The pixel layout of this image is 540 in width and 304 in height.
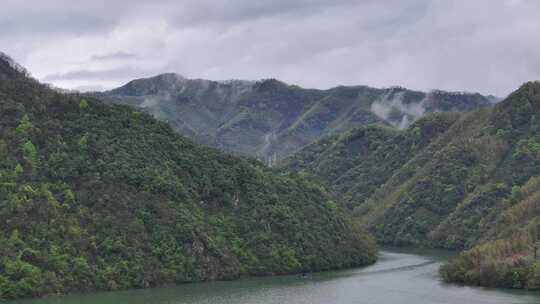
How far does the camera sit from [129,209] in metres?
149

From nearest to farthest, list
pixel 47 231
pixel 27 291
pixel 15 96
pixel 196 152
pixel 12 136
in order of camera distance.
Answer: pixel 27 291
pixel 47 231
pixel 12 136
pixel 15 96
pixel 196 152

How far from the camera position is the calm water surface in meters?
127

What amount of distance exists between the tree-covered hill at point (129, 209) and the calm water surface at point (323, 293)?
469 cm

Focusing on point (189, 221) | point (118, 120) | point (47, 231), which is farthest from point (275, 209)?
point (47, 231)

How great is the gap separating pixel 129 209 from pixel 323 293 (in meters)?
35.8

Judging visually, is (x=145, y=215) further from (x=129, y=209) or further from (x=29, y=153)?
(x=29, y=153)

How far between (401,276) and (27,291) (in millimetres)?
68335

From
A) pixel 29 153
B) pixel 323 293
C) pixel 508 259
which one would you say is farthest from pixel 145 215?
pixel 508 259

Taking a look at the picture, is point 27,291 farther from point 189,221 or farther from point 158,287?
point 189,221

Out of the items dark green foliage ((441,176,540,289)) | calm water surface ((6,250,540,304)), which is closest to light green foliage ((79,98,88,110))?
calm water surface ((6,250,540,304))

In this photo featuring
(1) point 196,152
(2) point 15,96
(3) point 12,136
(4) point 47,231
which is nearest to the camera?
(4) point 47,231

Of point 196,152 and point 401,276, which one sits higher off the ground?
point 196,152

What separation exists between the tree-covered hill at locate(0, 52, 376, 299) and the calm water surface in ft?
15.4

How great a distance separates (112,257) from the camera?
138750 millimetres
